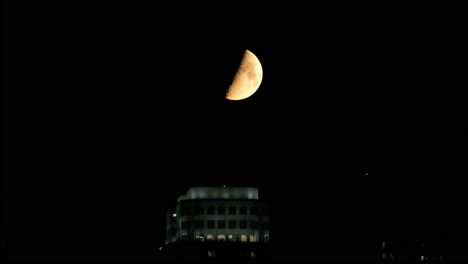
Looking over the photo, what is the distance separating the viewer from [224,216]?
113 m

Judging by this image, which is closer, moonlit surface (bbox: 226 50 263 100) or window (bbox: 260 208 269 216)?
moonlit surface (bbox: 226 50 263 100)

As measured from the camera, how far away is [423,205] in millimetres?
113188

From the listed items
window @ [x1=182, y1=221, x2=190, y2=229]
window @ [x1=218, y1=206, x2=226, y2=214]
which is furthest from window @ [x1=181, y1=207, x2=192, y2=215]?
window @ [x1=218, y1=206, x2=226, y2=214]

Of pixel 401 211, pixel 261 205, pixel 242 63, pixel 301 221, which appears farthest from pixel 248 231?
pixel 242 63

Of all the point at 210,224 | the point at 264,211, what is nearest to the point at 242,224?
the point at 264,211

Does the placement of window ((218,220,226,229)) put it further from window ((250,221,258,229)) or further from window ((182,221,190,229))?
window ((182,221,190,229))

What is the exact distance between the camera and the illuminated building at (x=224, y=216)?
370ft

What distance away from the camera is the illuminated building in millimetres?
112750

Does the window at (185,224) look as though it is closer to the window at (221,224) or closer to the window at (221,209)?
the window at (221,224)

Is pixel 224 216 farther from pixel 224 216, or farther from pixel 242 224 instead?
pixel 242 224

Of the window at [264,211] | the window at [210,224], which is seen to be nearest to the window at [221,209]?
the window at [210,224]

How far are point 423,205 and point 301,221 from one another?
22.3 m

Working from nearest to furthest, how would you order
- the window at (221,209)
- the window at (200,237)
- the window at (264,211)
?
1. the window at (200,237)
2. the window at (221,209)
3. the window at (264,211)

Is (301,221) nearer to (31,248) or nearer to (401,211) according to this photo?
(401,211)
